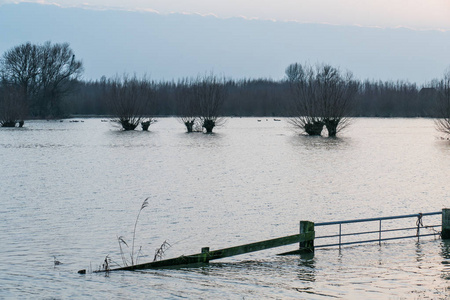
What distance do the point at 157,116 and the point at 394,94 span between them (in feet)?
221

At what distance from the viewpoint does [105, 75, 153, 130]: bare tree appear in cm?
9650

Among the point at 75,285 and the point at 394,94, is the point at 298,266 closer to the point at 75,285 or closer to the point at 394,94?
the point at 75,285

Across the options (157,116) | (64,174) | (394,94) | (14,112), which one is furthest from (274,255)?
(394,94)

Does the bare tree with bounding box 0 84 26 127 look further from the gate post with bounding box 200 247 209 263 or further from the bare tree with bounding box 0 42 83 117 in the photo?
the gate post with bounding box 200 247 209 263

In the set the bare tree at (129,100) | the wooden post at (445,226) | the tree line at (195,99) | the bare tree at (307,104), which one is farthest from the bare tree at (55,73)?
the wooden post at (445,226)

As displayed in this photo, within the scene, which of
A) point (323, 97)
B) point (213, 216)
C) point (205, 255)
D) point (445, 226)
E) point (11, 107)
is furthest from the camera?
point (11, 107)

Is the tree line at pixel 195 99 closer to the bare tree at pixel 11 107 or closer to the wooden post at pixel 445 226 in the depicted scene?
the bare tree at pixel 11 107

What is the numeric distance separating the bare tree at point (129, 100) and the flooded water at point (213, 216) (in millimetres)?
34478

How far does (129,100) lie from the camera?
3804 inches

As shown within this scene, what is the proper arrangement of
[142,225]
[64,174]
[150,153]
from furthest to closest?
1. [150,153]
2. [64,174]
3. [142,225]

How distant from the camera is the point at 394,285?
48.5 ft

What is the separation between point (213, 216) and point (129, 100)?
71.8m

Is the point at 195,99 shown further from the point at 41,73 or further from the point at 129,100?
the point at 41,73

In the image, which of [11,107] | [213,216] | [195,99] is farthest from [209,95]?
[213,216]
